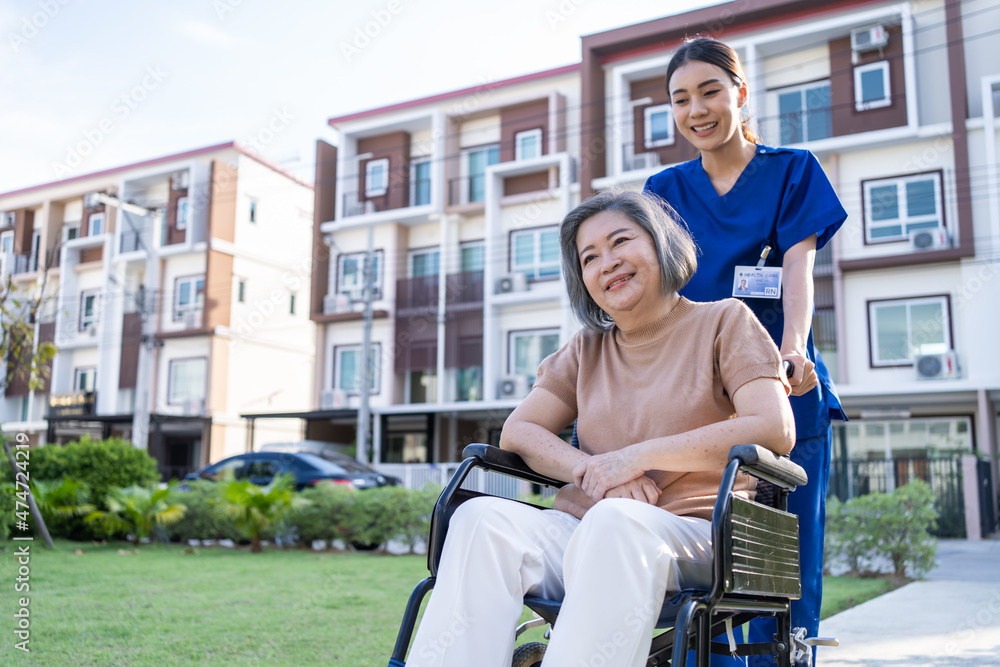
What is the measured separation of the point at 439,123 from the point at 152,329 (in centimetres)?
1365

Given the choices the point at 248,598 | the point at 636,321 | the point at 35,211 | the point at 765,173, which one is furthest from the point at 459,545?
the point at 35,211

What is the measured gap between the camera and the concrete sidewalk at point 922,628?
387cm

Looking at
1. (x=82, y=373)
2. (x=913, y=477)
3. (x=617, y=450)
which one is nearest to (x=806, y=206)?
(x=617, y=450)

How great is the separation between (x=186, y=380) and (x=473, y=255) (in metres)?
12.0

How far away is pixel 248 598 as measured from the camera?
226 inches

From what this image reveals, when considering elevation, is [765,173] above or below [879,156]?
below

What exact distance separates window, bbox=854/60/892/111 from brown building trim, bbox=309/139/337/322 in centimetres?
1609

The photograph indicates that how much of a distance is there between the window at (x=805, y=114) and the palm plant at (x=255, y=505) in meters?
15.6

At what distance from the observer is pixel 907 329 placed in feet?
64.1

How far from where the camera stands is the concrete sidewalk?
3.87m

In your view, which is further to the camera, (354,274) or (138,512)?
(354,274)

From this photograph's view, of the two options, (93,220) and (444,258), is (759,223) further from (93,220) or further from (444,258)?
(93,220)

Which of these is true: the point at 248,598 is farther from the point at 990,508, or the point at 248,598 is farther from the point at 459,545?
the point at 990,508

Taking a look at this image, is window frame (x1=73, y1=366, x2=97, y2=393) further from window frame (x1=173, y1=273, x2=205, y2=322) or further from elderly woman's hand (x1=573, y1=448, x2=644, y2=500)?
elderly woman's hand (x1=573, y1=448, x2=644, y2=500)
